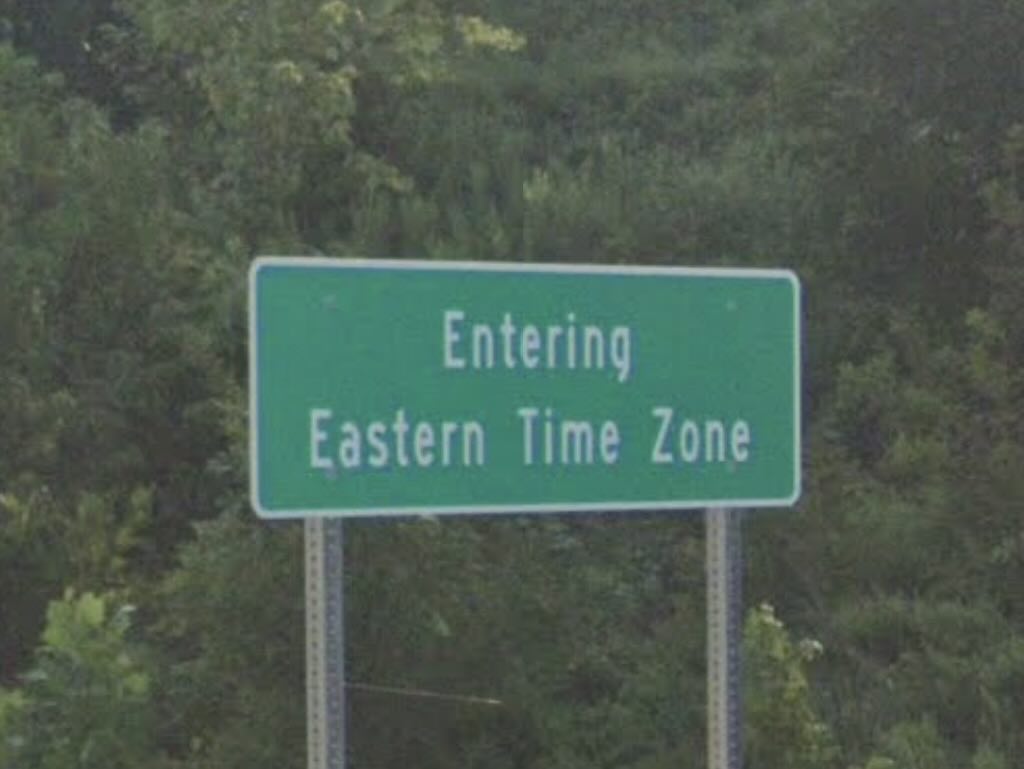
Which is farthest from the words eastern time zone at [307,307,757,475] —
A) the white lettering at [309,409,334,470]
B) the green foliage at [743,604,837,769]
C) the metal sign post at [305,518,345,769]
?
the green foliage at [743,604,837,769]

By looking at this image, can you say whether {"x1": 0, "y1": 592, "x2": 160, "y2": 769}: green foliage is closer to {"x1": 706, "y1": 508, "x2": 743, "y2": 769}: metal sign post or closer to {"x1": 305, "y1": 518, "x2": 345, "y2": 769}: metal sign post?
{"x1": 706, "y1": 508, "x2": 743, "y2": 769}: metal sign post

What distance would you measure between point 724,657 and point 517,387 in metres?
0.68

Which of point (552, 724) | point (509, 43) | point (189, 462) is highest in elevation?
point (509, 43)

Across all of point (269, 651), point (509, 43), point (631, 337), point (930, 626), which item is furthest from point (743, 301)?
point (509, 43)

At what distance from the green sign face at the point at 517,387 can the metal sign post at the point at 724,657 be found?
129mm

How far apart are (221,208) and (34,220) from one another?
5.24ft

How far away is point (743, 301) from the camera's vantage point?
4785 millimetres

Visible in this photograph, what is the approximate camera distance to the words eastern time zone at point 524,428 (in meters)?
4.27

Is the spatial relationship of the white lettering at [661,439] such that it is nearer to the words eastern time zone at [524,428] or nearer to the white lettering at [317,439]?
the words eastern time zone at [524,428]

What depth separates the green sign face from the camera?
13.7 ft

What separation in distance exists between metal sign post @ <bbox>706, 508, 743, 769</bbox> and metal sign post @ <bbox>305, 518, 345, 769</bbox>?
81 centimetres

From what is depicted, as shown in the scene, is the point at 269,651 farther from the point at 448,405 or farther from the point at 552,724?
the point at 448,405

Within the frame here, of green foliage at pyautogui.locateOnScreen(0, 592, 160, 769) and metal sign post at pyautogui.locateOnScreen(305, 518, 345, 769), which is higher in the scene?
metal sign post at pyautogui.locateOnScreen(305, 518, 345, 769)

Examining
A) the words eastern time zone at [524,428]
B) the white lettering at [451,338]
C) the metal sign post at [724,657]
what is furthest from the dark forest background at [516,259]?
the white lettering at [451,338]
